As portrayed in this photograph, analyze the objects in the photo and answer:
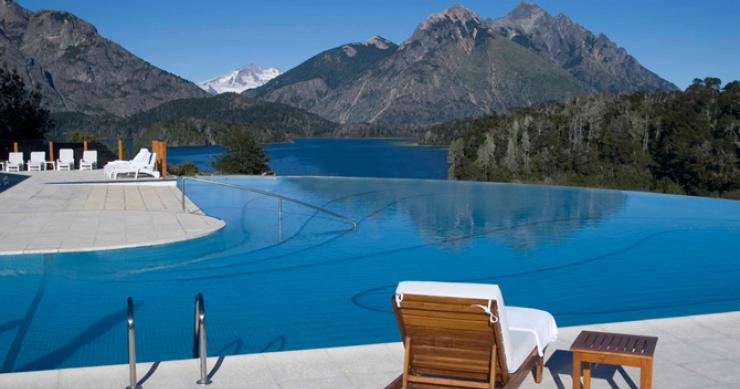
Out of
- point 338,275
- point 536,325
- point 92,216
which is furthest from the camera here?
point 92,216

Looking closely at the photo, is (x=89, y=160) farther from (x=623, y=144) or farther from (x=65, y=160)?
(x=623, y=144)

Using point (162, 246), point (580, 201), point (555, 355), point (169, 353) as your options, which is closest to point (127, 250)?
point (162, 246)

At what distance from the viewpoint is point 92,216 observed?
1105cm

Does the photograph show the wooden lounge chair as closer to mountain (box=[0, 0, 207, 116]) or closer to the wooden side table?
the wooden side table

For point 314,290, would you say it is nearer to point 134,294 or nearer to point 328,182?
point 134,294

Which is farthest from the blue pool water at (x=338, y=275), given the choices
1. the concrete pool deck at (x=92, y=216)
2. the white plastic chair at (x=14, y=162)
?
the white plastic chair at (x=14, y=162)

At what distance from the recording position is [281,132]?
119 metres

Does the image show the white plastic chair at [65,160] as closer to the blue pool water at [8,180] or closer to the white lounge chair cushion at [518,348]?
the blue pool water at [8,180]

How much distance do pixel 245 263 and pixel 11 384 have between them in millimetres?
4786

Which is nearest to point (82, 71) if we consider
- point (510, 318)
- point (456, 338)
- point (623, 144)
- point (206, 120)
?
point (206, 120)

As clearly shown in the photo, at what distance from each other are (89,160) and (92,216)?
8.89 metres

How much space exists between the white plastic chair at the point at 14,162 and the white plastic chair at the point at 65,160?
3.00ft

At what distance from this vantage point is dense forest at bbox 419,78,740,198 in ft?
142

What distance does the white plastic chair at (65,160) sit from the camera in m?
19.0
